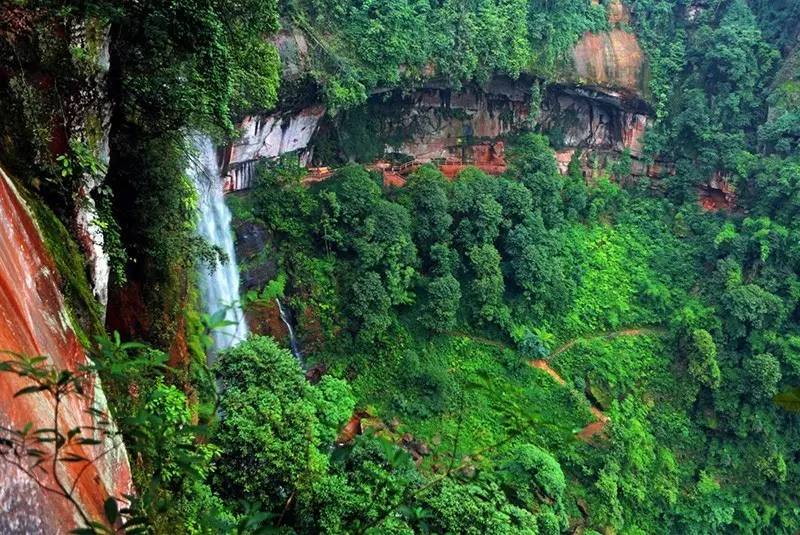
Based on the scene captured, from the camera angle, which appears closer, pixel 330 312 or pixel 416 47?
pixel 330 312

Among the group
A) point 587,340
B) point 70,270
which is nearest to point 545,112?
point 587,340

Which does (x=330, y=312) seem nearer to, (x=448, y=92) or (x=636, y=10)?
(x=448, y=92)

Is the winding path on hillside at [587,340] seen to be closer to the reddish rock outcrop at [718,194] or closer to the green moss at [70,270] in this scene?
the reddish rock outcrop at [718,194]

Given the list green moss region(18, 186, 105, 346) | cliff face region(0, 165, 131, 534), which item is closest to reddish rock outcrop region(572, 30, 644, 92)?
green moss region(18, 186, 105, 346)

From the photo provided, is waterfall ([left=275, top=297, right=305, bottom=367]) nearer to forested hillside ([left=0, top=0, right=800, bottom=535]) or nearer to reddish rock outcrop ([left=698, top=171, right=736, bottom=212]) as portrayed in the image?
forested hillside ([left=0, top=0, right=800, bottom=535])

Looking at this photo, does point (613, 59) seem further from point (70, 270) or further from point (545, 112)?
point (70, 270)

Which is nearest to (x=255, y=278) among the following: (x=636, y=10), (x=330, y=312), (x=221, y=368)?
(x=330, y=312)
